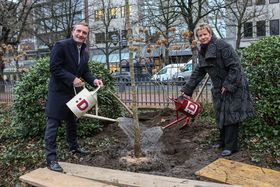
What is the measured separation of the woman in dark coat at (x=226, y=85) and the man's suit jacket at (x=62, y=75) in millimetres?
1706

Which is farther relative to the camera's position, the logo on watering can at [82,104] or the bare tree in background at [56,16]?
the bare tree in background at [56,16]

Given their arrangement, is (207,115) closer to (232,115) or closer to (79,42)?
(232,115)

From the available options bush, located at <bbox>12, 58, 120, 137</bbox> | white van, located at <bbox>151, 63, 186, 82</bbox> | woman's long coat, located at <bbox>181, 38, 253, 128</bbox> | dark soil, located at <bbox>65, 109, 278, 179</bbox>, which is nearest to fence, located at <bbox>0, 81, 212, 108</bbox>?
white van, located at <bbox>151, 63, 186, 82</bbox>

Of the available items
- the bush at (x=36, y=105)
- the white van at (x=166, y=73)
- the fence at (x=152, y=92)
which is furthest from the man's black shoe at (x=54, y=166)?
the white van at (x=166, y=73)

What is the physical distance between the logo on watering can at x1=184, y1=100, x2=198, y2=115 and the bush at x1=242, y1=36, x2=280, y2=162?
780 mm

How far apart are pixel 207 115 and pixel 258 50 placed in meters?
2.27

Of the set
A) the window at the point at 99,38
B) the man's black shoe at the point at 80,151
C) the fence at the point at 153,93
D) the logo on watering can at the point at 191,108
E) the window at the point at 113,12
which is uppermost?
the window at the point at 113,12

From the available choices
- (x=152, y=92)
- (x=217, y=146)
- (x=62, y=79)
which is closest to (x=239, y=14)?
(x=152, y=92)

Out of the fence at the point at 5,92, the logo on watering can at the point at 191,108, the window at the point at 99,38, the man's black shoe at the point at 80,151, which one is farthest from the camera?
the window at the point at 99,38

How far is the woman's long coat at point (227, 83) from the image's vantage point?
483cm

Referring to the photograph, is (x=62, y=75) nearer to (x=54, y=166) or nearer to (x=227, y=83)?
(x=54, y=166)

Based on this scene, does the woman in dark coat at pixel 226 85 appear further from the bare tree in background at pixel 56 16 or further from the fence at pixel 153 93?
the bare tree in background at pixel 56 16

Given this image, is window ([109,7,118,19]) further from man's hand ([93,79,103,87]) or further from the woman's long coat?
the woman's long coat

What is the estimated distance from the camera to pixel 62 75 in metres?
4.78
